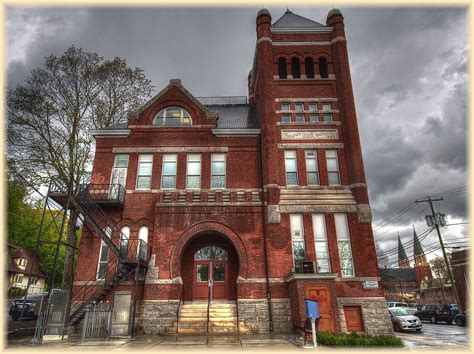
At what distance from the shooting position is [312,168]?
19250 mm

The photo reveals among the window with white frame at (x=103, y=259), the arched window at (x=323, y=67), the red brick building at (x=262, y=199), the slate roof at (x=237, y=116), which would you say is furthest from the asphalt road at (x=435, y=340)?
the arched window at (x=323, y=67)

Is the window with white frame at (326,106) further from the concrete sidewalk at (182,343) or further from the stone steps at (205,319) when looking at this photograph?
the concrete sidewalk at (182,343)

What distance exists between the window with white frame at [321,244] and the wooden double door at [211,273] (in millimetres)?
5155

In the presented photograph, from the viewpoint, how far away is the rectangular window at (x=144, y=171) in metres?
18.9

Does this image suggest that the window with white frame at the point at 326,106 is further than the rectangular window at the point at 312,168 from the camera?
Yes

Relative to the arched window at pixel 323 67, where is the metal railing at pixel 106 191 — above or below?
below

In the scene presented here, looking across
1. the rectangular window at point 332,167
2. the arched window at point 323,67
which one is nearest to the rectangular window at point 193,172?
the rectangular window at point 332,167

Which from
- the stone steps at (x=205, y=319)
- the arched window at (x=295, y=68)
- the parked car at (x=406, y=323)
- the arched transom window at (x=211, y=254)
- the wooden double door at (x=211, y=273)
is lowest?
the parked car at (x=406, y=323)

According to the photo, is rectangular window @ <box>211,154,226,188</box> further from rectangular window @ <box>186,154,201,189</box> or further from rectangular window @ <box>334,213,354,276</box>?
rectangular window @ <box>334,213,354,276</box>

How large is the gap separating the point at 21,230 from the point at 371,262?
36762mm

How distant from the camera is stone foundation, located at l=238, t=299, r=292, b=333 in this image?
50.4 ft

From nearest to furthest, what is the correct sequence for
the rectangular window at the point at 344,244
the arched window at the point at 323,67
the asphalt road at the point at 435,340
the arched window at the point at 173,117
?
1. the asphalt road at the point at 435,340
2. the rectangular window at the point at 344,244
3. the arched window at the point at 173,117
4. the arched window at the point at 323,67

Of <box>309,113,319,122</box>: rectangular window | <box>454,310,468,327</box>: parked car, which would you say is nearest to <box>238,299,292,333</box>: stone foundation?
<box>309,113,319,122</box>: rectangular window

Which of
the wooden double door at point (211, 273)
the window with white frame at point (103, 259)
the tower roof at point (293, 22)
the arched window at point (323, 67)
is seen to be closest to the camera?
the window with white frame at point (103, 259)
